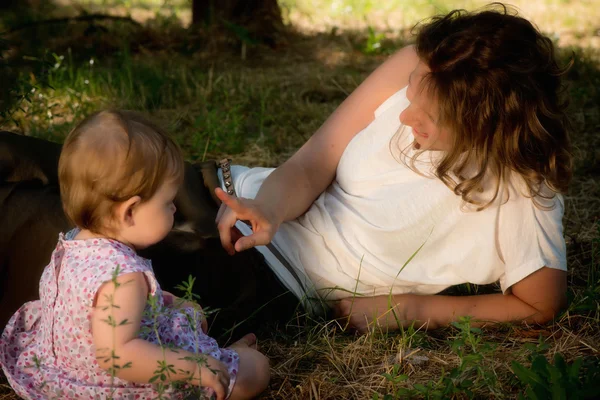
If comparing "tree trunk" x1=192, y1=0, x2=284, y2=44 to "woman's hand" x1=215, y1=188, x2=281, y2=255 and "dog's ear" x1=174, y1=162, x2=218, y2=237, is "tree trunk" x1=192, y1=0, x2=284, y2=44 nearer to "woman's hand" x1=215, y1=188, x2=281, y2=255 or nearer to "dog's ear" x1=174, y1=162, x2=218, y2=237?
"dog's ear" x1=174, y1=162, x2=218, y2=237

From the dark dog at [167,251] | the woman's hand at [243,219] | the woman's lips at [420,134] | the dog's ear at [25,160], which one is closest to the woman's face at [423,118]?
the woman's lips at [420,134]

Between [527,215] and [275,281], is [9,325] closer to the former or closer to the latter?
[275,281]

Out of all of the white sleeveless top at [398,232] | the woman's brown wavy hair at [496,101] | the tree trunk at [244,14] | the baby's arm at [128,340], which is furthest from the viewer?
the tree trunk at [244,14]

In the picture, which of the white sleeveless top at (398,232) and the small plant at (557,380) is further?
the white sleeveless top at (398,232)

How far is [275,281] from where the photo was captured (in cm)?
248

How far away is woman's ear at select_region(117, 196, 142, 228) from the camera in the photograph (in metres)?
1.87

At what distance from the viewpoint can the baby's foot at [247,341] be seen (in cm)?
231

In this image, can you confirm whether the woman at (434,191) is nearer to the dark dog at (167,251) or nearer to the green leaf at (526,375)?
the dark dog at (167,251)

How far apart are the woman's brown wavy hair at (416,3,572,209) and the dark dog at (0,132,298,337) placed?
69cm

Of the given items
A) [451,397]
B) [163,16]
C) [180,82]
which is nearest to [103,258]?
[451,397]

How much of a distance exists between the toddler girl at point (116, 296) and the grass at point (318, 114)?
352mm

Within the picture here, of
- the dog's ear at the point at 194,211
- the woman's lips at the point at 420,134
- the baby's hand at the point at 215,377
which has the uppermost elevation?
the woman's lips at the point at 420,134

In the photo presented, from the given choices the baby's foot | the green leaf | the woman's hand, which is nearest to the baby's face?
the woman's hand

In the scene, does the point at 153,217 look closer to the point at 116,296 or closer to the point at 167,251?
the point at 116,296
